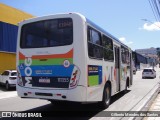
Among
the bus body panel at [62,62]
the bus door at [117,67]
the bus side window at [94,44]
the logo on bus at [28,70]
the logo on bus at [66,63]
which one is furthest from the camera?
the bus door at [117,67]

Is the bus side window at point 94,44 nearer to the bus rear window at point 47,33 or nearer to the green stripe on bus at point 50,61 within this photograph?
the bus rear window at point 47,33

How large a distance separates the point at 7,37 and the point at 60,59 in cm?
1725

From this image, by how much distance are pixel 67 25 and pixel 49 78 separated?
174 centimetres

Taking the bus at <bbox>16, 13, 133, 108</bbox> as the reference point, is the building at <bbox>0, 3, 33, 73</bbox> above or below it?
above

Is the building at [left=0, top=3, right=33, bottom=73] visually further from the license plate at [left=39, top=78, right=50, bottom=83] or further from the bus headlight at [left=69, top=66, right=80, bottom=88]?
the bus headlight at [left=69, top=66, right=80, bottom=88]

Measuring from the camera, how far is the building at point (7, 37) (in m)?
23.8

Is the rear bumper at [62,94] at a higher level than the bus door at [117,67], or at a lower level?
lower

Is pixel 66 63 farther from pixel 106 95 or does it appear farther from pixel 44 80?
pixel 106 95

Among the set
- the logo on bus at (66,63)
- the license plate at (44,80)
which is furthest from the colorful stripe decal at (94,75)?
the license plate at (44,80)

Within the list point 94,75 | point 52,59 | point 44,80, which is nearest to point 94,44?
point 94,75

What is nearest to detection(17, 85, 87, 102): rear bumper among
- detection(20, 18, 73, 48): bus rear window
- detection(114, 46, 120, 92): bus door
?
detection(20, 18, 73, 48): bus rear window

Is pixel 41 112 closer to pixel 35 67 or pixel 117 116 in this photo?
pixel 35 67

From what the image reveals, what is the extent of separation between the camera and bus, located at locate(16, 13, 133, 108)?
26.0 feet

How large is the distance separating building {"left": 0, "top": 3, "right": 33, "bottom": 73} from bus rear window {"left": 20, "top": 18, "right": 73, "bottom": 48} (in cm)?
1513
